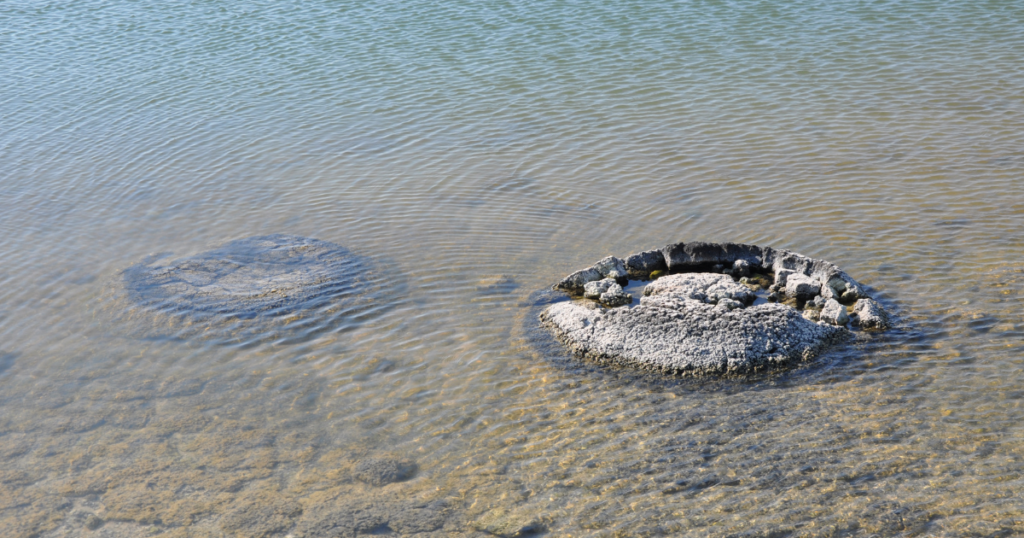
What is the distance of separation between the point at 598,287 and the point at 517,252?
1.64 m

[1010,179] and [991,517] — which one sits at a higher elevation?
[1010,179]

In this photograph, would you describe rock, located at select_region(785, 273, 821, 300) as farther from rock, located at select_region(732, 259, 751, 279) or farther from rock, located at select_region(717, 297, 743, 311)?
rock, located at select_region(717, 297, 743, 311)

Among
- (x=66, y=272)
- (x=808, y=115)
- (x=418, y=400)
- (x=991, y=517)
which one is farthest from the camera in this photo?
(x=808, y=115)

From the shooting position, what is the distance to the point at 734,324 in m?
7.16

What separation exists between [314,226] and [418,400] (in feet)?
15.7

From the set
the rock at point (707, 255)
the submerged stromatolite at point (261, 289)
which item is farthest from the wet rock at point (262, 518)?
the rock at point (707, 255)

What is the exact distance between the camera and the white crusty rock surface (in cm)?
693

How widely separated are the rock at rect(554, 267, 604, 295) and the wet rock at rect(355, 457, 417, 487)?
10.2 ft

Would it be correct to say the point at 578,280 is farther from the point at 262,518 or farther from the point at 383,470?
the point at 262,518

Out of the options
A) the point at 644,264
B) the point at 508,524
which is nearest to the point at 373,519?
the point at 508,524

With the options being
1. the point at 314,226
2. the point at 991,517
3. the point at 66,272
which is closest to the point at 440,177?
the point at 314,226

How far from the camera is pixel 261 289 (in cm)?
920

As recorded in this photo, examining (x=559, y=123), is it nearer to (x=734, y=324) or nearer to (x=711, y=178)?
(x=711, y=178)

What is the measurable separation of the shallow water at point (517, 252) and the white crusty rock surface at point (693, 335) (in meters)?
0.23
